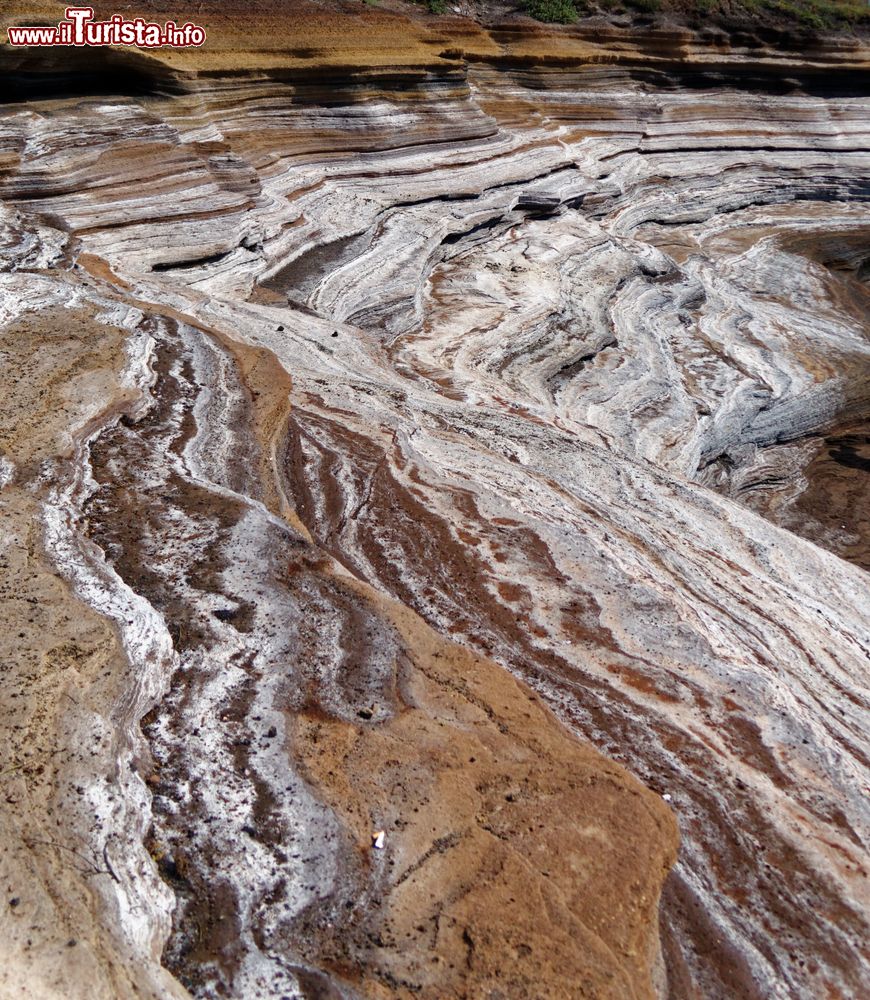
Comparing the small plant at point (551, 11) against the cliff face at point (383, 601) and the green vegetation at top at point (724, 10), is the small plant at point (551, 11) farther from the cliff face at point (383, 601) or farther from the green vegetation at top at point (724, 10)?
the cliff face at point (383, 601)

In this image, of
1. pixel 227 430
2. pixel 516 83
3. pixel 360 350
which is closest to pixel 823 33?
pixel 516 83

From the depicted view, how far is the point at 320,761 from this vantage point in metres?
4.68

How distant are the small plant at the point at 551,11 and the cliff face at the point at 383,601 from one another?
1129 cm

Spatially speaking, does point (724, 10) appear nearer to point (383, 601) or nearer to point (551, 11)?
point (551, 11)

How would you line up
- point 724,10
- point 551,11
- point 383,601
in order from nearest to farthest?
point 383,601 < point 551,11 < point 724,10

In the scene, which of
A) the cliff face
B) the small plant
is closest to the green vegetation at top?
the small plant

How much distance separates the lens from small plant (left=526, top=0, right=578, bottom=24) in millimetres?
24141

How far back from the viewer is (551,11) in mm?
24281

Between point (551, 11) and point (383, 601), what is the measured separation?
22.9m

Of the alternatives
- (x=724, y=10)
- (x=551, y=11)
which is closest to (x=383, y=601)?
(x=551, y=11)

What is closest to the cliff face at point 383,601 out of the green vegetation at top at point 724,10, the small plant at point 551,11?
the small plant at point 551,11

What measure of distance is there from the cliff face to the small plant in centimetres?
1129

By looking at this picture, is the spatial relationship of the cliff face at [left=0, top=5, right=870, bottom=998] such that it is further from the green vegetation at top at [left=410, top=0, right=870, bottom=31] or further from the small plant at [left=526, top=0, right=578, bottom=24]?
the green vegetation at top at [left=410, top=0, right=870, bottom=31]

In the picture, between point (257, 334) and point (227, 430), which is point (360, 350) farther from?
point (227, 430)
